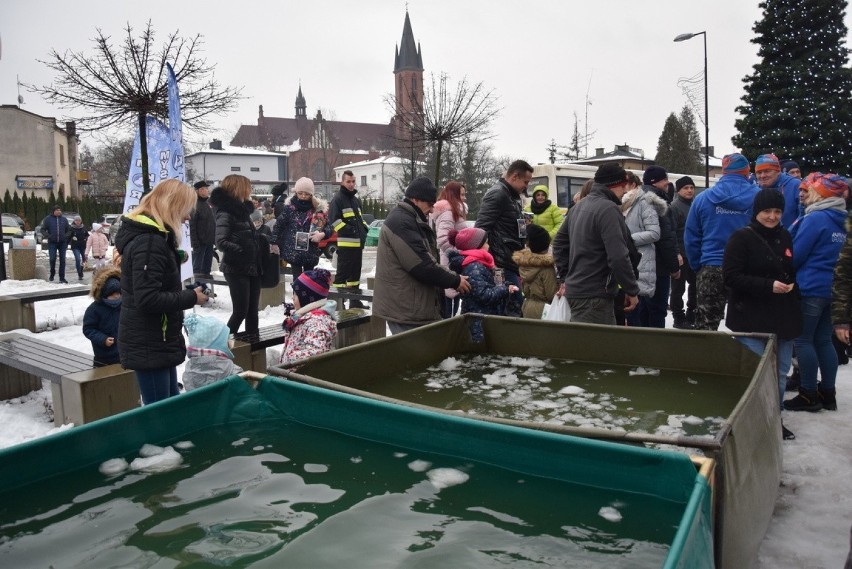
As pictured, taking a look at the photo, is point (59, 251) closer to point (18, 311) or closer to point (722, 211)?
point (18, 311)

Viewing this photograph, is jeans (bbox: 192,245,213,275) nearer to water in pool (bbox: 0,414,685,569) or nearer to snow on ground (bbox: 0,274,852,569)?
snow on ground (bbox: 0,274,852,569)

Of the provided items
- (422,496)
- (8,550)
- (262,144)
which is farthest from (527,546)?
(262,144)

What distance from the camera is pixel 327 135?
3529 inches

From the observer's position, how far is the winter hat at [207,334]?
374 cm

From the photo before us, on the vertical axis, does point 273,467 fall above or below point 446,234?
below

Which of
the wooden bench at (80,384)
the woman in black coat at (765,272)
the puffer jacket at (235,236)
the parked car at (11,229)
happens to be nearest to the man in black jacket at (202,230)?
the puffer jacket at (235,236)

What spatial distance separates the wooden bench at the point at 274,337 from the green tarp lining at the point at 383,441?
274cm

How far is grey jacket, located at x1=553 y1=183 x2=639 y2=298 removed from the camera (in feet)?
15.2

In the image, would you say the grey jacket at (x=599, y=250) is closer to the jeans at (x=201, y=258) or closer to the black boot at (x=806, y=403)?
the black boot at (x=806, y=403)

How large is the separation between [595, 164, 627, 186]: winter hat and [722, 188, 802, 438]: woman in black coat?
839mm

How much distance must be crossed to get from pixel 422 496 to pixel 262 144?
348 ft

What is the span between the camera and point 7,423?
532cm

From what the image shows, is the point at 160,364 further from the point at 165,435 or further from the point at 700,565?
the point at 700,565

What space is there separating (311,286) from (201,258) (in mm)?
6501
